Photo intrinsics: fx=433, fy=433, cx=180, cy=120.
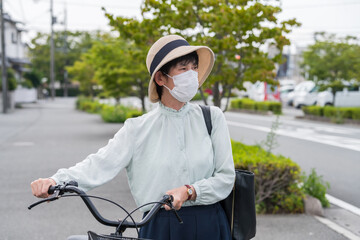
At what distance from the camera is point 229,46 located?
7121 mm

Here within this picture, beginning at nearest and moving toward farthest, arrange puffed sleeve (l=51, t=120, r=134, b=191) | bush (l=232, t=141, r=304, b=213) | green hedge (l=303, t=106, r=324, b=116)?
puffed sleeve (l=51, t=120, r=134, b=191)
bush (l=232, t=141, r=304, b=213)
green hedge (l=303, t=106, r=324, b=116)

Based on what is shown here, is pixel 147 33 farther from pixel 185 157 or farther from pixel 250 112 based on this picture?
pixel 250 112

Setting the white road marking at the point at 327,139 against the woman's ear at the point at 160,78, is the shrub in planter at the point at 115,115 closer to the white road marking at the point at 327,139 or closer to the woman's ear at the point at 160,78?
the white road marking at the point at 327,139

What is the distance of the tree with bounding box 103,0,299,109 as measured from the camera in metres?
7.02

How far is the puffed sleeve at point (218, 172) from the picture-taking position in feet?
6.86

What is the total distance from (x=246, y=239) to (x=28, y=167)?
7360 millimetres

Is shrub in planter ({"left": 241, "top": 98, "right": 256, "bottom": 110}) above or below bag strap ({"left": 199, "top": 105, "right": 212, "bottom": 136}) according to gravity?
below

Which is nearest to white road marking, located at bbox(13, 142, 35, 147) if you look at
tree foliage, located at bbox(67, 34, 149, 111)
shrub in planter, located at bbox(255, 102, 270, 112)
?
tree foliage, located at bbox(67, 34, 149, 111)

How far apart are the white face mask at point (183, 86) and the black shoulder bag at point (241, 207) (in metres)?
0.56

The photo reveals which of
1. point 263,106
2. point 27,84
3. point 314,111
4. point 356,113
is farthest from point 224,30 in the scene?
point 27,84

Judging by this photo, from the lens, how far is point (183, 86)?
2.18 m

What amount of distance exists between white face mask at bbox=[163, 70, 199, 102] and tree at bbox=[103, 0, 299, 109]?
486 centimetres

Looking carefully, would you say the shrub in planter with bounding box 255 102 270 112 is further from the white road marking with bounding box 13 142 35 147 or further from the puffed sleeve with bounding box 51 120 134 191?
the puffed sleeve with bounding box 51 120 134 191

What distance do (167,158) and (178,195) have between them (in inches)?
10.0
